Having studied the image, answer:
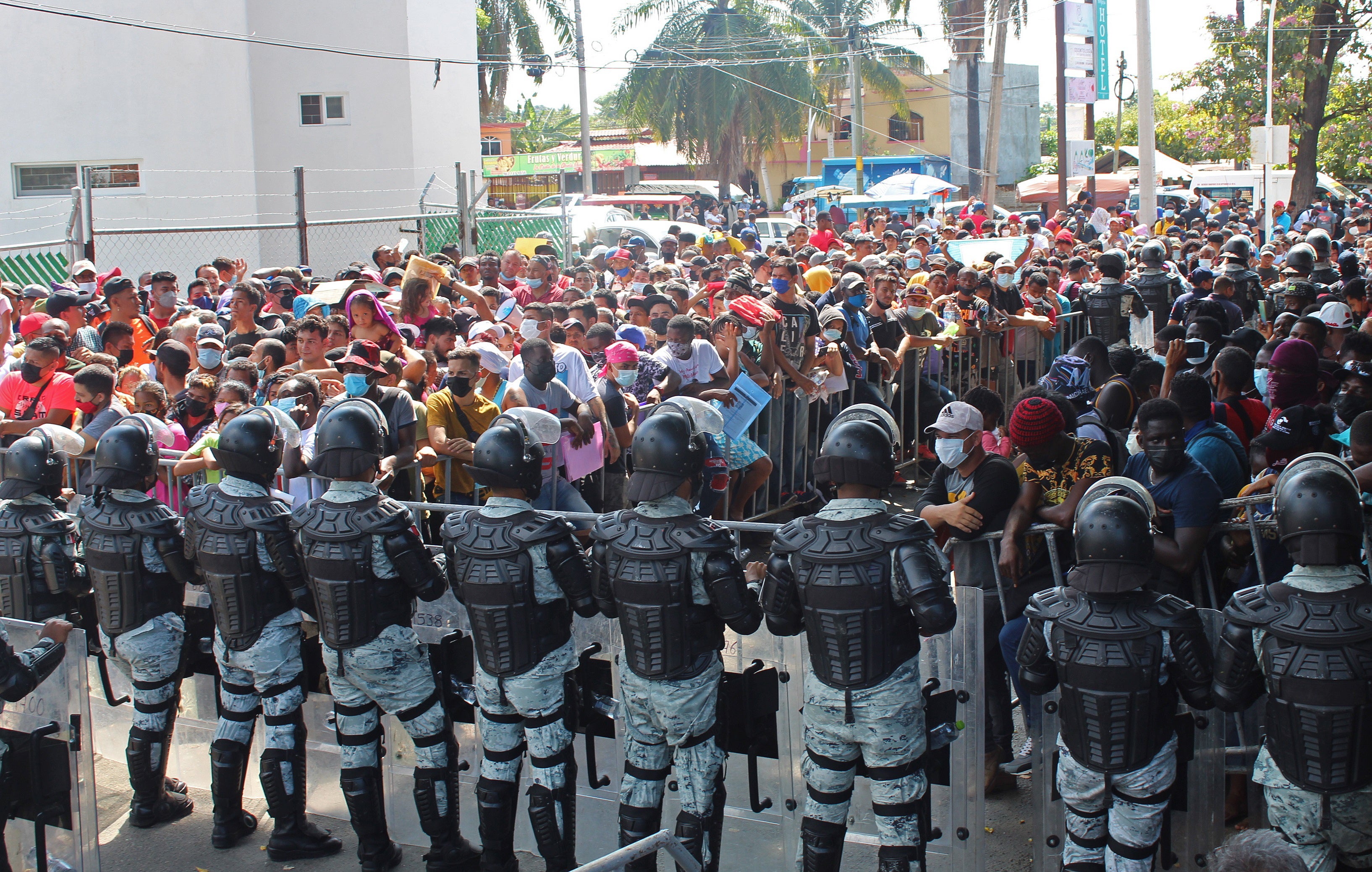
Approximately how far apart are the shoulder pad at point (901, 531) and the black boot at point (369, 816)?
7.42ft

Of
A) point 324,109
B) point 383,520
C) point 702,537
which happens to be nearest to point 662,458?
point 702,537

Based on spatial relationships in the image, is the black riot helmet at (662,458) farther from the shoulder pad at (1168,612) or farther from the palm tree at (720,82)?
the palm tree at (720,82)

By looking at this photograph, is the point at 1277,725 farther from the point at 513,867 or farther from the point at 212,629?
the point at 212,629

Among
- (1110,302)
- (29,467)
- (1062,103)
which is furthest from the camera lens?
(1062,103)

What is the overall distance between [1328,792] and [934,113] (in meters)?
56.8

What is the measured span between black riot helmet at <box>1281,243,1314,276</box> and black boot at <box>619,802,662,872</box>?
30.9 ft

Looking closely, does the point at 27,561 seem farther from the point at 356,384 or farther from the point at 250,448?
the point at 356,384

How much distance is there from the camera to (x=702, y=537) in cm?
414

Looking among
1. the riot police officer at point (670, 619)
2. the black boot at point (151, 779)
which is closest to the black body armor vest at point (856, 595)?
the riot police officer at point (670, 619)

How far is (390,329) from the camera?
721cm

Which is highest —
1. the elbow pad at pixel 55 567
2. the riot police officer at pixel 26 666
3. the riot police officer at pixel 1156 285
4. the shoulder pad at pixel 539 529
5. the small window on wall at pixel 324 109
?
the small window on wall at pixel 324 109

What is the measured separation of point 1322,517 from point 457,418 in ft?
13.9

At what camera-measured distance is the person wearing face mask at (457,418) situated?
20.4ft

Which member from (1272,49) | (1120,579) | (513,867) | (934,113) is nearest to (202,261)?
(513,867)
